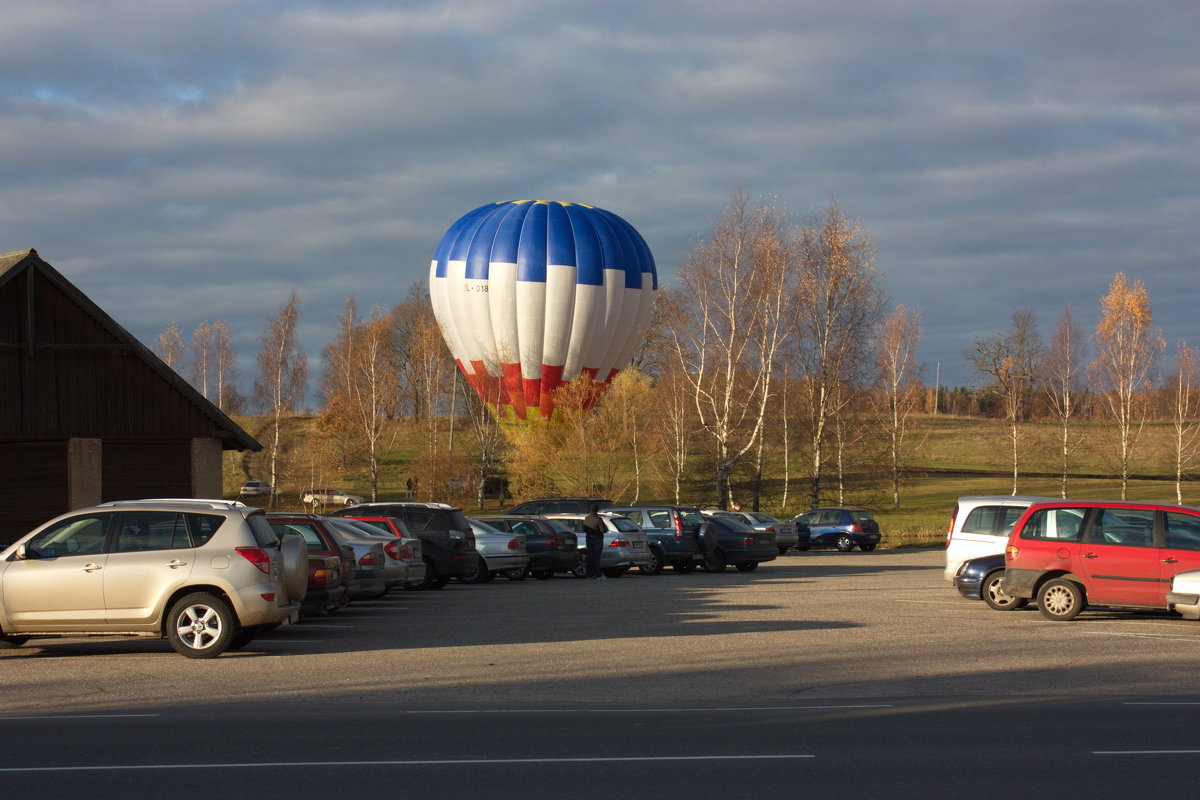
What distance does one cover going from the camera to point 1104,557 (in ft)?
58.3

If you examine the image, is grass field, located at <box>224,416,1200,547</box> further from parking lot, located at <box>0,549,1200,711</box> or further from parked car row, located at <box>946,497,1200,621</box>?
parking lot, located at <box>0,549,1200,711</box>

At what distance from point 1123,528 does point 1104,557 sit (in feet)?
1.71

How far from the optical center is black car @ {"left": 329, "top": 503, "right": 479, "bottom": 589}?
2438 centimetres

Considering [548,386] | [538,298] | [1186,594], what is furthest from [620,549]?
[548,386]

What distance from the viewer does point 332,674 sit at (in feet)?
42.4

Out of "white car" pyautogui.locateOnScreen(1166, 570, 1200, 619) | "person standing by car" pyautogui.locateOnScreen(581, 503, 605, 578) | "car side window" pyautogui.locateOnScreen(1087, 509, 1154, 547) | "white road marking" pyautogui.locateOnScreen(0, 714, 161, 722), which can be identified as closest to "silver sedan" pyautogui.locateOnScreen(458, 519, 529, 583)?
"person standing by car" pyautogui.locateOnScreen(581, 503, 605, 578)

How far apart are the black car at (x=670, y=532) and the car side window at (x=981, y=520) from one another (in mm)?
9775

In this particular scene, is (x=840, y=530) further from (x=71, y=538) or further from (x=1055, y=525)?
(x=71, y=538)

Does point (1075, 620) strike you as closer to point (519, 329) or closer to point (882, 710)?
point (882, 710)

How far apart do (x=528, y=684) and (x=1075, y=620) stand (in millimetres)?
10019

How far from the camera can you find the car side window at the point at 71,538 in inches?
547

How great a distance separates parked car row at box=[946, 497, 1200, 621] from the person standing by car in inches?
404

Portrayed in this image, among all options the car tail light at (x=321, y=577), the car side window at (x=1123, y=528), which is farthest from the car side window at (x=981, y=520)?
the car tail light at (x=321, y=577)

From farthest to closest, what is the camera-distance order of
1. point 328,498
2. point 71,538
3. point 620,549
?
point 328,498 → point 620,549 → point 71,538
